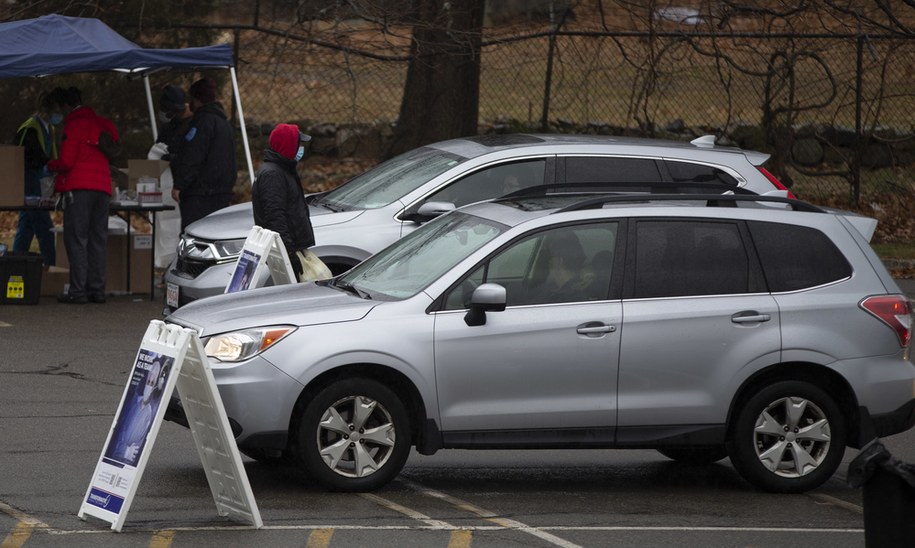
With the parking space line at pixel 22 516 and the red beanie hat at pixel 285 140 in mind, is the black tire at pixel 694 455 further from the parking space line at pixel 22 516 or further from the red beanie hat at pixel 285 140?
the red beanie hat at pixel 285 140

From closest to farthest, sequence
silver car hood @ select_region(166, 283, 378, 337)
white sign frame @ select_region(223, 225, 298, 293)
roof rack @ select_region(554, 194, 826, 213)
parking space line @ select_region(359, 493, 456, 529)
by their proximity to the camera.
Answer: parking space line @ select_region(359, 493, 456, 529) → silver car hood @ select_region(166, 283, 378, 337) → roof rack @ select_region(554, 194, 826, 213) → white sign frame @ select_region(223, 225, 298, 293)

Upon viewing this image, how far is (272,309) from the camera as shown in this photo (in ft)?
24.4

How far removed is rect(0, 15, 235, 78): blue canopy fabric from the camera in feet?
43.6

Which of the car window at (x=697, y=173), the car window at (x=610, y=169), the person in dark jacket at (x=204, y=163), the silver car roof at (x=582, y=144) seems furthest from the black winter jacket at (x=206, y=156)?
the car window at (x=697, y=173)

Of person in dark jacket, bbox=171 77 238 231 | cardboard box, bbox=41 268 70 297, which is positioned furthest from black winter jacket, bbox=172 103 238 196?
cardboard box, bbox=41 268 70 297

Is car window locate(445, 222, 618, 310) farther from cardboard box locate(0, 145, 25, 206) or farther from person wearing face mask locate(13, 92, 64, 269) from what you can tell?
person wearing face mask locate(13, 92, 64, 269)

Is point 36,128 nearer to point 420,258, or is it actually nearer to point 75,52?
point 75,52

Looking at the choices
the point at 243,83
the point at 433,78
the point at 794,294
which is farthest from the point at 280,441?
the point at 243,83

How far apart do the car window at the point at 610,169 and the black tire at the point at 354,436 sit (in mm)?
4735

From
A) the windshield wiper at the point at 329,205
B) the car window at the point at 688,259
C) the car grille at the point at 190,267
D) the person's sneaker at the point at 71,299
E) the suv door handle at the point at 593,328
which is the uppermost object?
the car window at the point at 688,259

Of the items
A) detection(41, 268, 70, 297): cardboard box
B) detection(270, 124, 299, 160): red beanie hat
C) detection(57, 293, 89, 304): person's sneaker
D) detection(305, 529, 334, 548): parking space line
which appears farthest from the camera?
detection(41, 268, 70, 297): cardboard box

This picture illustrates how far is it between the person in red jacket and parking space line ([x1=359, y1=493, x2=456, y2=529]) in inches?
288

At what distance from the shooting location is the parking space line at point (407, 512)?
6.81 meters

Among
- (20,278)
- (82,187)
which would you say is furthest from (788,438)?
(20,278)
